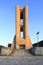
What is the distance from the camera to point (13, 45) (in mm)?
37156

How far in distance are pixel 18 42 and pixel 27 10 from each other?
6944 mm

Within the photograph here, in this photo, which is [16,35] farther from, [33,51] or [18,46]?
[33,51]

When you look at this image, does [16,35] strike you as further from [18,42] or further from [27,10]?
[27,10]

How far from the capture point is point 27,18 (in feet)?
125

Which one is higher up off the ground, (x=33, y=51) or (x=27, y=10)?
(x=27, y=10)

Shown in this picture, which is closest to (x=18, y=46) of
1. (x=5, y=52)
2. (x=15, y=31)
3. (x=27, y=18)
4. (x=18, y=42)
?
(x=18, y=42)

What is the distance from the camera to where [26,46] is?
122ft

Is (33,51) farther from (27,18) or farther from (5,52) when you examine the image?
(27,18)

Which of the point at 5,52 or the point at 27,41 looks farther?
the point at 27,41

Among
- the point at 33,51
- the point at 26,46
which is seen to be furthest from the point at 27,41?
the point at 33,51

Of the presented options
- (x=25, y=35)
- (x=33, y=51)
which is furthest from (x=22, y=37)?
(x=33, y=51)

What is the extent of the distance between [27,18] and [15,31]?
369 centimetres

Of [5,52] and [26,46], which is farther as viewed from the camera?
[26,46]

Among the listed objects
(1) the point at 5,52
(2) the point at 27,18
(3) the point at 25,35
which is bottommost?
(1) the point at 5,52
